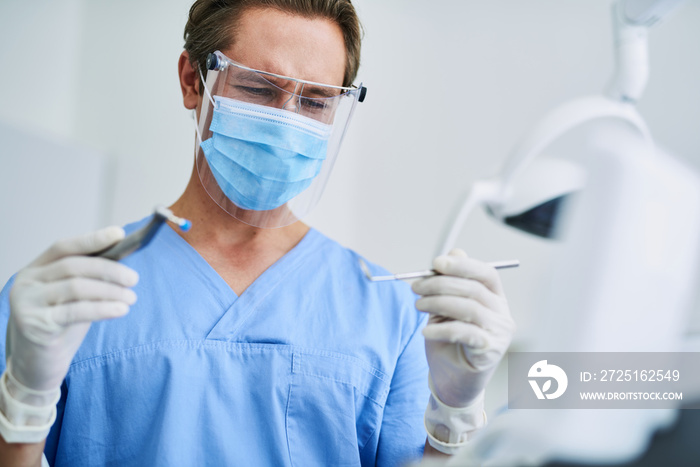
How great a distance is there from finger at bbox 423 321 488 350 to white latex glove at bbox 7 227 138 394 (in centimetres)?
42

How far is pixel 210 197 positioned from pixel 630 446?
910 millimetres

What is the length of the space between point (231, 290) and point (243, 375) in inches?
6.6

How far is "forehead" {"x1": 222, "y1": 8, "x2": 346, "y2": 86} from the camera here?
43.1 inches

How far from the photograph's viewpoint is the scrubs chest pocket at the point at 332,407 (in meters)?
1.03

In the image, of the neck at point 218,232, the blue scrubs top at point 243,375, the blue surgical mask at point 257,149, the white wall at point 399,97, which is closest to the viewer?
the blue scrubs top at point 243,375

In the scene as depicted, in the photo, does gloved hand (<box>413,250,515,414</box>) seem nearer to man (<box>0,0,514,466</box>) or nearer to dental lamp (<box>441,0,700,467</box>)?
man (<box>0,0,514,466</box>)

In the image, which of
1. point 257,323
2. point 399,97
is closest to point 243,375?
point 257,323

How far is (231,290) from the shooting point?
1.12 metres

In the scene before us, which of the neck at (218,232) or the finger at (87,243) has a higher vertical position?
the finger at (87,243)

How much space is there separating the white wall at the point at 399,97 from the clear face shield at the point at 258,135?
62cm

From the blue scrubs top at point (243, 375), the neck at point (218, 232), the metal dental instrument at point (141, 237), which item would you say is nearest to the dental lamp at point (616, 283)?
the metal dental instrument at point (141, 237)

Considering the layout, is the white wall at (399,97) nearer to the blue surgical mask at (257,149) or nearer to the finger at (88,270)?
the blue surgical mask at (257,149)

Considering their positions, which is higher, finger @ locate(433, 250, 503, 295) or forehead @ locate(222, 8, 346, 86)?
forehead @ locate(222, 8, 346, 86)

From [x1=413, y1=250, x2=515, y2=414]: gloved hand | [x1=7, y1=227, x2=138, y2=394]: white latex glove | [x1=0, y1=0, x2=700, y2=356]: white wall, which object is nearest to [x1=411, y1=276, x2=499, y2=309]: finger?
[x1=413, y1=250, x2=515, y2=414]: gloved hand
